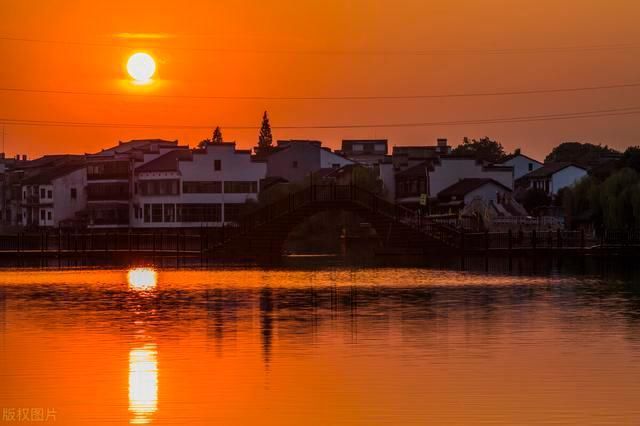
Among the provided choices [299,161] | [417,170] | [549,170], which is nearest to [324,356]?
[417,170]

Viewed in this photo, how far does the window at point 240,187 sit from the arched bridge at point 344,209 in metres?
47.6

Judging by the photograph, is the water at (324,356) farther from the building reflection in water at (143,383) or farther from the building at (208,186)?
the building at (208,186)

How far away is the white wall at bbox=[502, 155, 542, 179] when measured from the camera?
542ft

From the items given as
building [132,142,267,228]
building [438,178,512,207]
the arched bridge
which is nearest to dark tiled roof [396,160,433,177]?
building [438,178,512,207]

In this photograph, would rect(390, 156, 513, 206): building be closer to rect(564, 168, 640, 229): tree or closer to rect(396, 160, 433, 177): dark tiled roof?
rect(396, 160, 433, 177): dark tiled roof

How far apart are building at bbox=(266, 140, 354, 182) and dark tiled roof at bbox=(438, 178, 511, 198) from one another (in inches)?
964

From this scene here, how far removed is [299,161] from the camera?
160750 mm

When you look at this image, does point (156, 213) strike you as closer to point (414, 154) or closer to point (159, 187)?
point (159, 187)

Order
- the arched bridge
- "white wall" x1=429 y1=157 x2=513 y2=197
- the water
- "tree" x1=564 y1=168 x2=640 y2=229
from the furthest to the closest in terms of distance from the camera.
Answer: "white wall" x1=429 y1=157 x2=513 y2=197 < "tree" x1=564 y1=168 x2=640 y2=229 < the arched bridge < the water

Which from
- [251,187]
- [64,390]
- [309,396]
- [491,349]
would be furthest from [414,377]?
[251,187]

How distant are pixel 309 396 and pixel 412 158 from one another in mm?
131558

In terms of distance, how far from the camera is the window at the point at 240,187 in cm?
14125

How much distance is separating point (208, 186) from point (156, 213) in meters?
7.28

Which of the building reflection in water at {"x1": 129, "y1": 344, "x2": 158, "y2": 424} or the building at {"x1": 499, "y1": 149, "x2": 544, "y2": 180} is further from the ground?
the building at {"x1": 499, "y1": 149, "x2": 544, "y2": 180}
